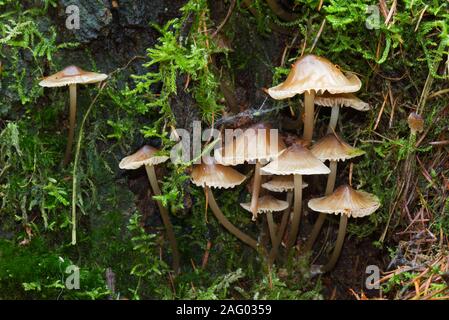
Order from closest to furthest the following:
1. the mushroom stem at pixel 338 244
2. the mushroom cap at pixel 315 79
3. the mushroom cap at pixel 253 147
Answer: the mushroom cap at pixel 315 79
the mushroom cap at pixel 253 147
the mushroom stem at pixel 338 244

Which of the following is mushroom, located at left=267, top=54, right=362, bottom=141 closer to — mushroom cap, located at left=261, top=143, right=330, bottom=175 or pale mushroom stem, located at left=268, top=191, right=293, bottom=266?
mushroom cap, located at left=261, top=143, right=330, bottom=175

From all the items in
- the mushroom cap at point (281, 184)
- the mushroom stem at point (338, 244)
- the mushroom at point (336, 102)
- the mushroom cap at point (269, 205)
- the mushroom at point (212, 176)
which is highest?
the mushroom at point (336, 102)

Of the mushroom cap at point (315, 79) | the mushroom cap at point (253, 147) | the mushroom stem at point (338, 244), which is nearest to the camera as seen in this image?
the mushroom cap at point (315, 79)

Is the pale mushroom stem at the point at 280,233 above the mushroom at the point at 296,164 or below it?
below

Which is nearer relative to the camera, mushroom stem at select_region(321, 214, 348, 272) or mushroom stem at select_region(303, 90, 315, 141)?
mushroom stem at select_region(303, 90, 315, 141)

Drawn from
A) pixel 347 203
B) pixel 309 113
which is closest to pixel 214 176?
pixel 309 113

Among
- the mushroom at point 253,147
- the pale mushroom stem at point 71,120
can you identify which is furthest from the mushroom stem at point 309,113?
the pale mushroom stem at point 71,120

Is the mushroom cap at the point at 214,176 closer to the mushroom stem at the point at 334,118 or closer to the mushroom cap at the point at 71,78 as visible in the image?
the mushroom stem at the point at 334,118

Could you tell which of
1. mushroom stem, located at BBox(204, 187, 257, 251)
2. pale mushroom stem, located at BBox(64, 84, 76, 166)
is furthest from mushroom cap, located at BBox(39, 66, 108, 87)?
mushroom stem, located at BBox(204, 187, 257, 251)
